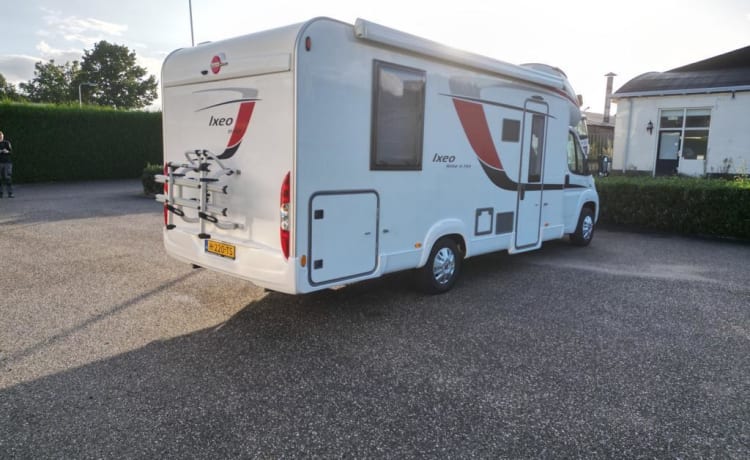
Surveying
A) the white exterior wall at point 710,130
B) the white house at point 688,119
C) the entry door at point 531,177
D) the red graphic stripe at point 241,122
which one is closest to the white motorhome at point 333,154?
the red graphic stripe at point 241,122

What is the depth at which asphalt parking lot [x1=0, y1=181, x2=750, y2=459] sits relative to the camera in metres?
3.04

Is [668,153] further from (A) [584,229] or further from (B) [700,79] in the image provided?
(A) [584,229]

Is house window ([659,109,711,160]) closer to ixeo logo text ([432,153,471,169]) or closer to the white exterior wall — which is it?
the white exterior wall

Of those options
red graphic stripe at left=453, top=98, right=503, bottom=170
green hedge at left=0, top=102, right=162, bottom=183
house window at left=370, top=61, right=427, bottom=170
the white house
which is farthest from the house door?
green hedge at left=0, top=102, right=162, bottom=183

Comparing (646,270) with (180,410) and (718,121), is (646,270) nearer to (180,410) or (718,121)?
(180,410)

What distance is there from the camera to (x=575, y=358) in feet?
13.8

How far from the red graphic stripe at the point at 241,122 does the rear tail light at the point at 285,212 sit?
2.23 ft

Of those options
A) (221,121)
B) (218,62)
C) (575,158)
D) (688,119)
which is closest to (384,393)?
(221,121)

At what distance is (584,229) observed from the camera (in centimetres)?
873

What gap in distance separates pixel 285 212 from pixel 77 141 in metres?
17.0

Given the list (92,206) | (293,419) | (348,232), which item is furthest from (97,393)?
(92,206)

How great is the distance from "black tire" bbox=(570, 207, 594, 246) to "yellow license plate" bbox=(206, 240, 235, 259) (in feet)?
19.2

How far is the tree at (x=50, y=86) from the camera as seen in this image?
5456 centimetres

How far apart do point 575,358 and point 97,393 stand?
3.43m
